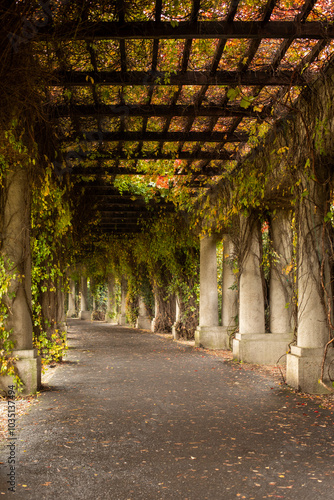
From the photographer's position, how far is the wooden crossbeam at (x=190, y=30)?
4258 mm

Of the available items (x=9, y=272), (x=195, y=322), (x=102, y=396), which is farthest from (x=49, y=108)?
(x=195, y=322)

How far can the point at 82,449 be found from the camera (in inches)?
149

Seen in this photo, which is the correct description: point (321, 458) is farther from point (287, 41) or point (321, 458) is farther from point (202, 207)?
point (202, 207)

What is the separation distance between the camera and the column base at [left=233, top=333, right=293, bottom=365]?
8547 mm

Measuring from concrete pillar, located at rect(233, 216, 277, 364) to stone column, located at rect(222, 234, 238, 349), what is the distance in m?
1.73

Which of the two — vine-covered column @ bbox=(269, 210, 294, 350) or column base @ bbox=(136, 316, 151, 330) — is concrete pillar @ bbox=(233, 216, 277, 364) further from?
column base @ bbox=(136, 316, 151, 330)

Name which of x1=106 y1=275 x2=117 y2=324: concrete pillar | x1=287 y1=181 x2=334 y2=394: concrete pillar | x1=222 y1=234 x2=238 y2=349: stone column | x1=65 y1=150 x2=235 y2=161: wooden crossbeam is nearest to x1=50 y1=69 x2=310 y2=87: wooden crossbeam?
x1=287 y1=181 x2=334 y2=394: concrete pillar

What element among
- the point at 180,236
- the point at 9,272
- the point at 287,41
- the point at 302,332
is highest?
→ the point at 287,41

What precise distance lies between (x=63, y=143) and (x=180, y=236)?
6.31m

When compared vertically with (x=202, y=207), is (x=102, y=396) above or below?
below

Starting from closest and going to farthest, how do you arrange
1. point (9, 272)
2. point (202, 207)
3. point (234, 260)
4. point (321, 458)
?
1. point (321, 458)
2. point (9, 272)
3. point (234, 260)
4. point (202, 207)

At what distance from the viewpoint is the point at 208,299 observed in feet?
37.7

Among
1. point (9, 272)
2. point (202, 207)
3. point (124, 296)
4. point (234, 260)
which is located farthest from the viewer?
point (124, 296)

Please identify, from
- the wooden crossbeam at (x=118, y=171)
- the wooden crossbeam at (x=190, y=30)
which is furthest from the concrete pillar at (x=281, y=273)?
the wooden crossbeam at (x=190, y=30)
